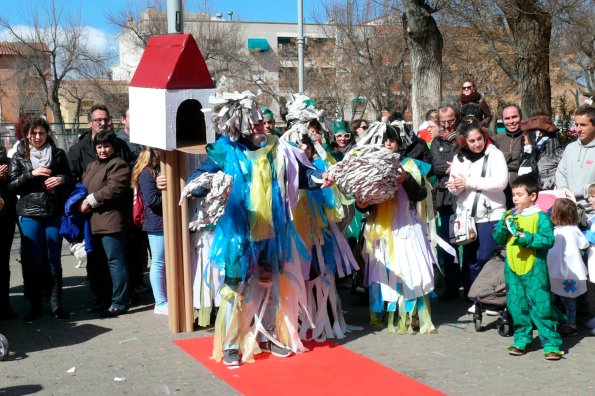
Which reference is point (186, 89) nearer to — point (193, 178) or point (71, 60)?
point (193, 178)

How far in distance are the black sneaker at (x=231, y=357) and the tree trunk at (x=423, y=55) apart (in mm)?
7858

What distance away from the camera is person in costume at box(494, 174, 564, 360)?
18.2ft

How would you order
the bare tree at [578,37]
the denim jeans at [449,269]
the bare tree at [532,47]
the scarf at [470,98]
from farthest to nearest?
the bare tree at [578,37]
the bare tree at [532,47]
the scarf at [470,98]
the denim jeans at [449,269]

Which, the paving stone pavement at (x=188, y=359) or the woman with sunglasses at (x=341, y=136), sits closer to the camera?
the paving stone pavement at (x=188, y=359)

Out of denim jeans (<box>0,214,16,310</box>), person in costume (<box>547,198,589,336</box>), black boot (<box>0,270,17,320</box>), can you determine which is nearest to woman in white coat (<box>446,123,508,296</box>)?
person in costume (<box>547,198,589,336</box>)

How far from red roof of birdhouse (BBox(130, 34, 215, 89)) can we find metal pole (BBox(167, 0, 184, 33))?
1.78 feet

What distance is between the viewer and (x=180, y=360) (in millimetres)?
5742

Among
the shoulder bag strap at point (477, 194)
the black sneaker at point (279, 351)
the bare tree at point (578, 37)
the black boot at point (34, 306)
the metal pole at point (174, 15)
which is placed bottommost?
the black sneaker at point (279, 351)

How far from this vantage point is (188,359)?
5762mm

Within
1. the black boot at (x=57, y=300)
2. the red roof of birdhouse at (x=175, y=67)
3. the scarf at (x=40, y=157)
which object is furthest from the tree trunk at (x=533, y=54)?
the black boot at (x=57, y=300)

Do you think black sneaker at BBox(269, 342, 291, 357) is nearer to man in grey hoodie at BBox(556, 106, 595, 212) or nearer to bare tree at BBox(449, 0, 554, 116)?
man in grey hoodie at BBox(556, 106, 595, 212)

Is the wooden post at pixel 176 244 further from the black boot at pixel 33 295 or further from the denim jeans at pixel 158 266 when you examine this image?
the black boot at pixel 33 295

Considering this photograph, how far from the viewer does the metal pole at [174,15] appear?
7.09 meters

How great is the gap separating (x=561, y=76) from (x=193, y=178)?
120ft
